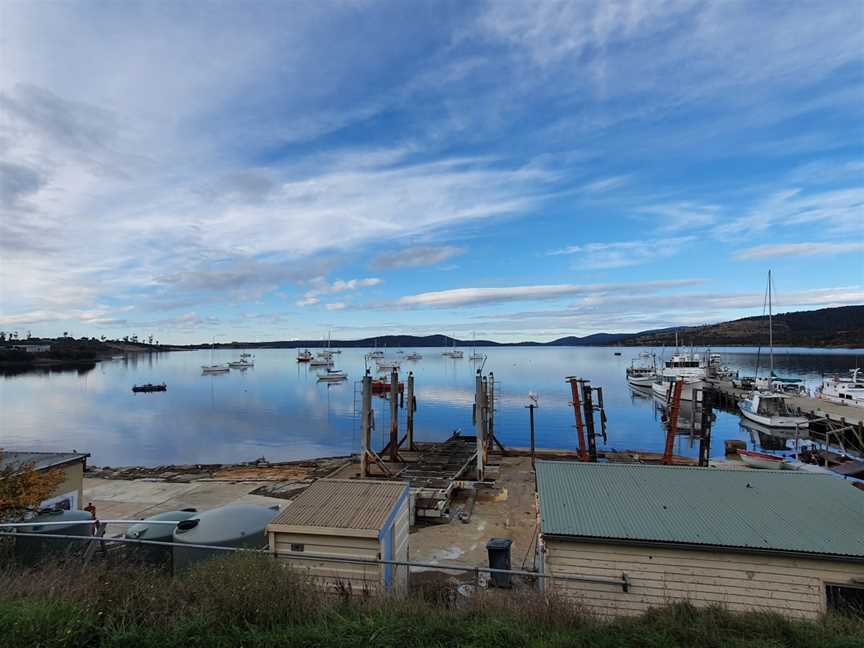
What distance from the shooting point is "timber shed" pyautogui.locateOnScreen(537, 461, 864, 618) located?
7.31 metres

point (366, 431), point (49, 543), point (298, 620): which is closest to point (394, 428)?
point (366, 431)

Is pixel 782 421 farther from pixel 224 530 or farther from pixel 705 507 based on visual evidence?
pixel 224 530

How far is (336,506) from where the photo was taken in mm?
9305

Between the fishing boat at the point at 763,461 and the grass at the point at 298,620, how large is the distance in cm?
1951

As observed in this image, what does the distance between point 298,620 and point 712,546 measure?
603cm

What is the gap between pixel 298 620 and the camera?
570cm

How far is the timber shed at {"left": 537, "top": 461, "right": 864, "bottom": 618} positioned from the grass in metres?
1.03

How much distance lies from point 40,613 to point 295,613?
2.63 metres

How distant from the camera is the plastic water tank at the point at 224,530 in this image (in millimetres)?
9375

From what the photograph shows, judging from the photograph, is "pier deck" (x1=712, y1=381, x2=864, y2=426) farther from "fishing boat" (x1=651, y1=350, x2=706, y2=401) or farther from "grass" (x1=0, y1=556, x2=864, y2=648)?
"grass" (x1=0, y1=556, x2=864, y2=648)

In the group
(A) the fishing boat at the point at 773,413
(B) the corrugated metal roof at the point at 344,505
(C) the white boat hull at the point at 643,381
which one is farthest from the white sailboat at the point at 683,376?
(B) the corrugated metal roof at the point at 344,505

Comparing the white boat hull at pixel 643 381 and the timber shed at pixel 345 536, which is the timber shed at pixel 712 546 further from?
the white boat hull at pixel 643 381

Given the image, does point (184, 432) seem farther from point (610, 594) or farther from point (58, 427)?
point (610, 594)

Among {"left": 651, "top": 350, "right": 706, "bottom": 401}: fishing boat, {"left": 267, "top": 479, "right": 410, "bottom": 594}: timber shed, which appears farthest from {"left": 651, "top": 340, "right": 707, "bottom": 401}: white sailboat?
{"left": 267, "top": 479, "right": 410, "bottom": 594}: timber shed
